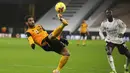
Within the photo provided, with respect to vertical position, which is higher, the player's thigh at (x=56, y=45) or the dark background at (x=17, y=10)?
the player's thigh at (x=56, y=45)

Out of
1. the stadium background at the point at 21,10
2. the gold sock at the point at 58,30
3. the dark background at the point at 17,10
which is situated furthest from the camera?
the dark background at the point at 17,10

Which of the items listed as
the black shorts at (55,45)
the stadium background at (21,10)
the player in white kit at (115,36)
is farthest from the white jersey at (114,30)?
the stadium background at (21,10)

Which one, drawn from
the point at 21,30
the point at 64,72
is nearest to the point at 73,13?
the point at 21,30

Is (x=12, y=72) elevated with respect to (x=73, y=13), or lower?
elevated

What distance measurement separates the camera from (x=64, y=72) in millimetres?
16547

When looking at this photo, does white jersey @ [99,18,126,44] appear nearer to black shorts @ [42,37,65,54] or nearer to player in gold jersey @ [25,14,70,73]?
player in gold jersey @ [25,14,70,73]

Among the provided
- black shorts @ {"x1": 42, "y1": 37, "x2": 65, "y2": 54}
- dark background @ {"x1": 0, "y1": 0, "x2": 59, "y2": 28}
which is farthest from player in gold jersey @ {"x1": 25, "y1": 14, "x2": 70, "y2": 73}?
dark background @ {"x1": 0, "y1": 0, "x2": 59, "y2": 28}

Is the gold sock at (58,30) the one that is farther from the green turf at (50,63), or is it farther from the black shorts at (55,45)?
the green turf at (50,63)

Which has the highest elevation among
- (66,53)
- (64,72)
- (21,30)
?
(66,53)

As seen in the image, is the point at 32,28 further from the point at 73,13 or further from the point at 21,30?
the point at 73,13

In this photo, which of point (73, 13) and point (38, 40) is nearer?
point (38, 40)

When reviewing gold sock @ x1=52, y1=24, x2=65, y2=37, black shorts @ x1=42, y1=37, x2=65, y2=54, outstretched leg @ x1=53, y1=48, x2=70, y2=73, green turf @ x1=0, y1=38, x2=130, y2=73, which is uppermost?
gold sock @ x1=52, y1=24, x2=65, y2=37

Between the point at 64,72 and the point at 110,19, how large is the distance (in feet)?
9.30

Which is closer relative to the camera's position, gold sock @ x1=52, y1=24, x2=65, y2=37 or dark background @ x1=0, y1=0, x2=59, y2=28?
gold sock @ x1=52, y1=24, x2=65, y2=37
